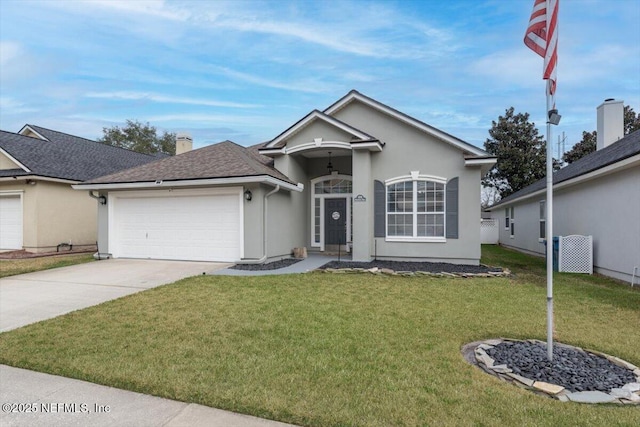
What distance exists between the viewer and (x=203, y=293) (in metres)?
7.55

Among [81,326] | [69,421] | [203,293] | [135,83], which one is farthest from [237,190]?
[135,83]

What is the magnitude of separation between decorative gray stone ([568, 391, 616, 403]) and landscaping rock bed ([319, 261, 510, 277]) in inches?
249

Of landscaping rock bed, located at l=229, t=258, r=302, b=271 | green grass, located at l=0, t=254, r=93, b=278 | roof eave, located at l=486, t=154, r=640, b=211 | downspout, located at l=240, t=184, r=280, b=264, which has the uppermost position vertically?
roof eave, located at l=486, t=154, r=640, b=211

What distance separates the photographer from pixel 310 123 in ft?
42.3

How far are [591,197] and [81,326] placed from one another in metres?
13.8

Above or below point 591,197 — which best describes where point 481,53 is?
above

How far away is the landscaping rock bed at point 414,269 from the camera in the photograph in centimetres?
990

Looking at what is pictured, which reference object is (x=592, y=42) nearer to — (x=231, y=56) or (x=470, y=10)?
(x=470, y=10)

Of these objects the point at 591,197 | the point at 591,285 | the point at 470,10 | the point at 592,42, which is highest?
the point at 470,10

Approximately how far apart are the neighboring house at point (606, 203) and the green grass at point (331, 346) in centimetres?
227

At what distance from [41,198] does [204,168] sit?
7838 millimetres

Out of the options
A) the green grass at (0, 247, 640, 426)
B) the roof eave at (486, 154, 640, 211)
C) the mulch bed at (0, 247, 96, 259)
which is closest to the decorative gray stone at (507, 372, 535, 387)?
the green grass at (0, 247, 640, 426)

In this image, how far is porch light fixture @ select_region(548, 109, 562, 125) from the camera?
4254mm

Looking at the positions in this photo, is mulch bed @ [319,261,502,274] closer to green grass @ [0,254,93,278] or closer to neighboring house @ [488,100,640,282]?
neighboring house @ [488,100,640,282]
